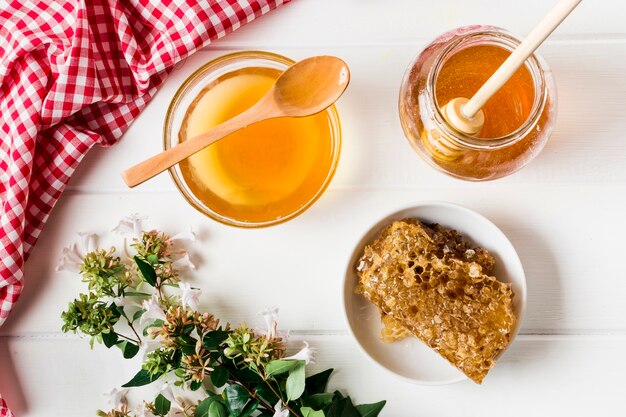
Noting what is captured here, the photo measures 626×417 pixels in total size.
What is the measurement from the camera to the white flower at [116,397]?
3.29 feet

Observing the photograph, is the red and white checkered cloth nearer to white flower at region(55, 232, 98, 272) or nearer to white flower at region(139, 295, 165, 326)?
white flower at region(55, 232, 98, 272)

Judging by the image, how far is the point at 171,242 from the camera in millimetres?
1011

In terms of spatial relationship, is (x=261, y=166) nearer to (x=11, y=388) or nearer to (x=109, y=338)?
(x=109, y=338)

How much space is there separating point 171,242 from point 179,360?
0.59 ft

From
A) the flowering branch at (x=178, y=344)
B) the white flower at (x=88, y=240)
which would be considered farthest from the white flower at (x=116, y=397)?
the white flower at (x=88, y=240)

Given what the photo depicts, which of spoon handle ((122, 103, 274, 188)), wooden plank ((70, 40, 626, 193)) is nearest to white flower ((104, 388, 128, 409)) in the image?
spoon handle ((122, 103, 274, 188))

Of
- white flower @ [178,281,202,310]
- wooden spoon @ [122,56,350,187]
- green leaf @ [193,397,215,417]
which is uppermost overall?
wooden spoon @ [122,56,350,187]

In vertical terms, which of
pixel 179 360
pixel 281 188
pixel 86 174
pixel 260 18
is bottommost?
pixel 179 360

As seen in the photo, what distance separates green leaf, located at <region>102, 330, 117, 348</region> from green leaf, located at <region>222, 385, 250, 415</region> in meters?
0.18

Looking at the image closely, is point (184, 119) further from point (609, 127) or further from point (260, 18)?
point (609, 127)

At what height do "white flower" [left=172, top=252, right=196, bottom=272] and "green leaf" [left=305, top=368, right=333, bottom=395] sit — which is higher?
"white flower" [left=172, top=252, right=196, bottom=272]

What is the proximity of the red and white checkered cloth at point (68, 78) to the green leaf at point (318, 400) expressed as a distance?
457 millimetres

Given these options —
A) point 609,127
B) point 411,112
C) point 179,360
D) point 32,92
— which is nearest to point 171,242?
point 179,360

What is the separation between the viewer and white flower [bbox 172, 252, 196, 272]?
1.00m
